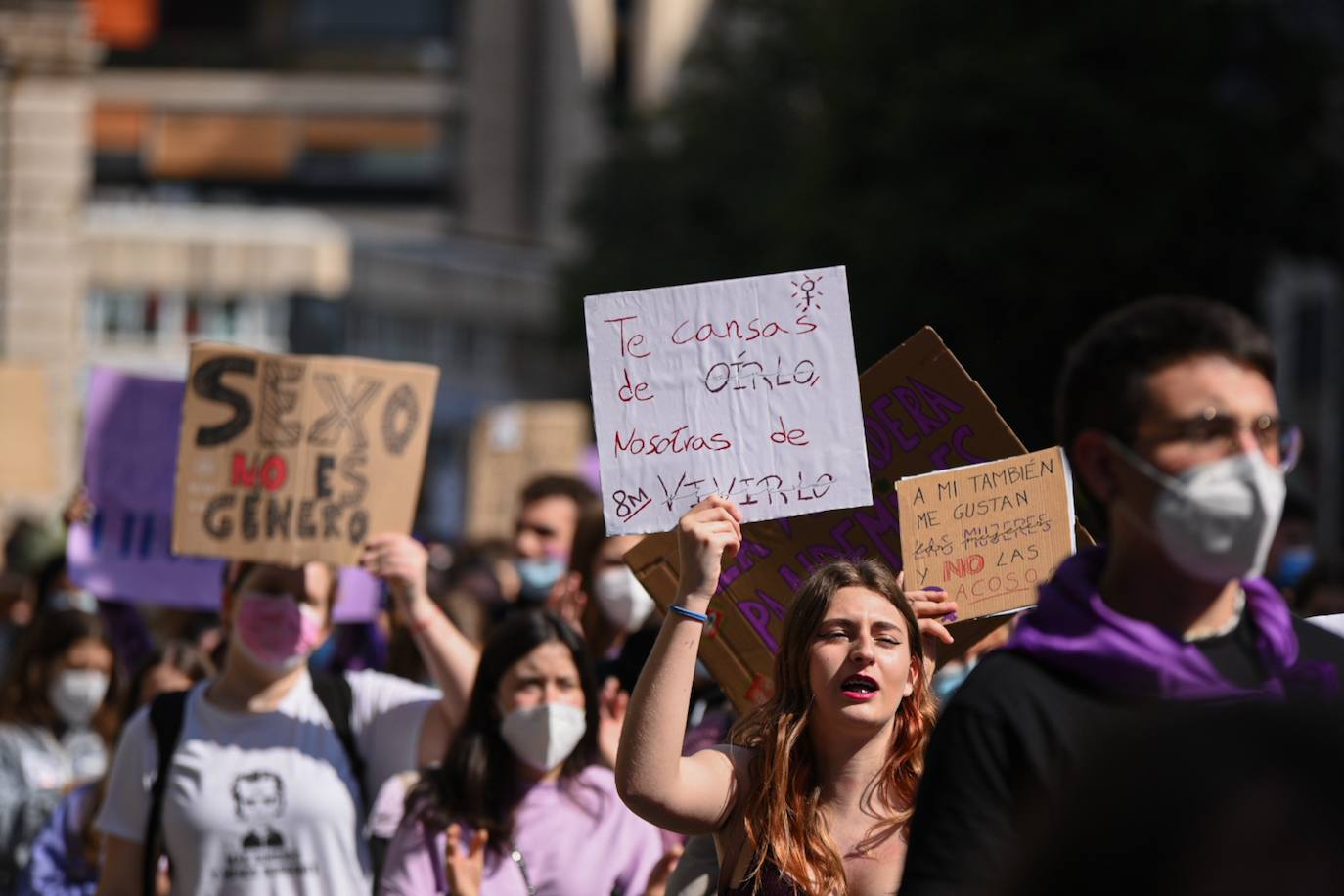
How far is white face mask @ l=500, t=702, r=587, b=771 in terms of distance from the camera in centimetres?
493

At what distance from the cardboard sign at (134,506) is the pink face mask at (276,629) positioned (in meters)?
1.73

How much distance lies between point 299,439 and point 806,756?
2572 millimetres

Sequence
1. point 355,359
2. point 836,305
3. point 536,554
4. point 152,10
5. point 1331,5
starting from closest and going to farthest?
point 836,305
point 355,359
point 536,554
point 1331,5
point 152,10

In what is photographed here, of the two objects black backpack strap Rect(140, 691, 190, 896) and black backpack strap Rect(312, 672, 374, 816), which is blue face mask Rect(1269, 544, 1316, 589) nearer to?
black backpack strap Rect(312, 672, 374, 816)

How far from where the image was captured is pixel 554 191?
68.7 metres

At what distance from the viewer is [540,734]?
4.93 m

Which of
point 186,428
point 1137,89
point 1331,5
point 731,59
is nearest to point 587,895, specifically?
point 186,428

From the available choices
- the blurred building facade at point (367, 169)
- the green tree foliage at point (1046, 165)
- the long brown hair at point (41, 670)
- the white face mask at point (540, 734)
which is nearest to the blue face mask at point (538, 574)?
the long brown hair at point (41, 670)

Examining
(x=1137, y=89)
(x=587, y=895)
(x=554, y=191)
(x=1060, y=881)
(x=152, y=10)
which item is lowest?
(x=587, y=895)

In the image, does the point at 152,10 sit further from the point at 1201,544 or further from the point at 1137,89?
the point at 1201,544

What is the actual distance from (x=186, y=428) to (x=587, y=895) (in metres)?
1.79

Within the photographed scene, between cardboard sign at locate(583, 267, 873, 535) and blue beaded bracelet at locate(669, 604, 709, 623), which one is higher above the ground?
cardboard sign at locate(583, 267, 873, 535)

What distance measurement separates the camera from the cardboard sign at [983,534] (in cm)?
408

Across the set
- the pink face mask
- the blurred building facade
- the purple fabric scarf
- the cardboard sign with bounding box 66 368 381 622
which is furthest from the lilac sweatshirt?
the blurred building facade
